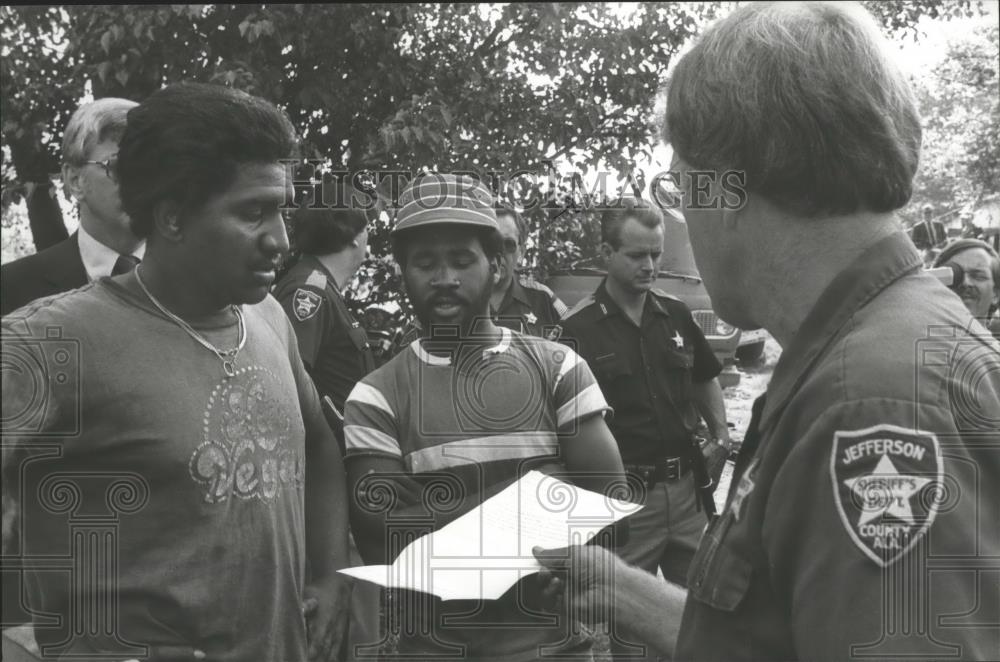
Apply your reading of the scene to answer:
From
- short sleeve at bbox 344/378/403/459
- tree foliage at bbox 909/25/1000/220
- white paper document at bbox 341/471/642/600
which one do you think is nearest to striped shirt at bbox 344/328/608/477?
short sleeve at bbox 344/378/403/459

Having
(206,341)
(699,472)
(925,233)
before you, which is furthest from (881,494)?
(925,233)

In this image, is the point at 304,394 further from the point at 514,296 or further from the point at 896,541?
the point at 514,296

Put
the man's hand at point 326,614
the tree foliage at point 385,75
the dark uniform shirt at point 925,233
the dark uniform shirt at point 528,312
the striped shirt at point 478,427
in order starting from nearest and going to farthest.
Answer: the man's hand at point 326,614
the striped shirt at point 478,427
the dark uniform shirt at point 528,312
the tree foliage at point 385,75
the dark uniform shirt at point 925,233

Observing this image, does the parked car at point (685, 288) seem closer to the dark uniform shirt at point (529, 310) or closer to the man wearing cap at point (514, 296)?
the dark uniform shirt at point (529, 310)

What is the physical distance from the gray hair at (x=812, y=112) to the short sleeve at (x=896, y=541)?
391 mm

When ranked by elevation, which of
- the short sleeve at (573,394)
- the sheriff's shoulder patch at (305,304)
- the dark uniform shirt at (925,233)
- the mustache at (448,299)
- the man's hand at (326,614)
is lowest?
the man's hand at (326,614)

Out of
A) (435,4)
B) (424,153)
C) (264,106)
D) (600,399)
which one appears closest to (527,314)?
(424,153)

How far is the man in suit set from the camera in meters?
2.81

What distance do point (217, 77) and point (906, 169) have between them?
4.19 meters

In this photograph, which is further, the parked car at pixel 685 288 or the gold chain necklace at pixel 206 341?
the parked car at pixel 685 288

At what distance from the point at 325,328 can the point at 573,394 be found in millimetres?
1545

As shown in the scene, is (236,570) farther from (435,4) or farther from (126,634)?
(435,4)

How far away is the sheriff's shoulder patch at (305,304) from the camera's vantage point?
388cm

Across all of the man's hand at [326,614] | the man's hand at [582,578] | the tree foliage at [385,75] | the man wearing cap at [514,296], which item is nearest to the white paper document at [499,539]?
the man's hand at [582,578]
